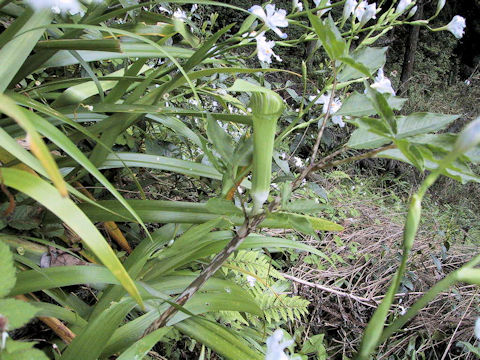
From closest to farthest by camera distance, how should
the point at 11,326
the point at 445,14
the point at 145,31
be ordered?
the point at 11,326
the point at 145,31
the point at 445,14

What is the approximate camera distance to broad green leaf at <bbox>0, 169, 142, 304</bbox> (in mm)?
433

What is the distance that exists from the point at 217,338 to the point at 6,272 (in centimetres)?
40

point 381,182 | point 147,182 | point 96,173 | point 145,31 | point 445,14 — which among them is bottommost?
point 381,182

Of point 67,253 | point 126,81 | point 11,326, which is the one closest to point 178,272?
point 67,253

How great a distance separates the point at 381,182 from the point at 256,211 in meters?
4.31

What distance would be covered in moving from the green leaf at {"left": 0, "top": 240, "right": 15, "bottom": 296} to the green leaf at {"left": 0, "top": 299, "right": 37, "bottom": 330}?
20 mm

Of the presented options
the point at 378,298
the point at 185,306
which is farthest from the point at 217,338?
the point at 378,298

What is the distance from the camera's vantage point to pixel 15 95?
68 centimetres

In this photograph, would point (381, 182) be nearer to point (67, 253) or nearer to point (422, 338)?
point (422, 338)

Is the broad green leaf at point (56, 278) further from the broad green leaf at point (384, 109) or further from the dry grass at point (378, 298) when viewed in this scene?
the dry grass at point (378, 298)

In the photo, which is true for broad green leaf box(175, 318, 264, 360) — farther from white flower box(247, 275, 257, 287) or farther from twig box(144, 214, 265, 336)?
white flower box(247, 275, 257, 287)

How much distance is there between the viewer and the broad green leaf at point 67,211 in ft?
1.42

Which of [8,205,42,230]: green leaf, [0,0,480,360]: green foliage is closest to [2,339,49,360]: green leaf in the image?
[0,0,480,360]: green foliage

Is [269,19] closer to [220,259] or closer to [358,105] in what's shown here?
[358,105]
